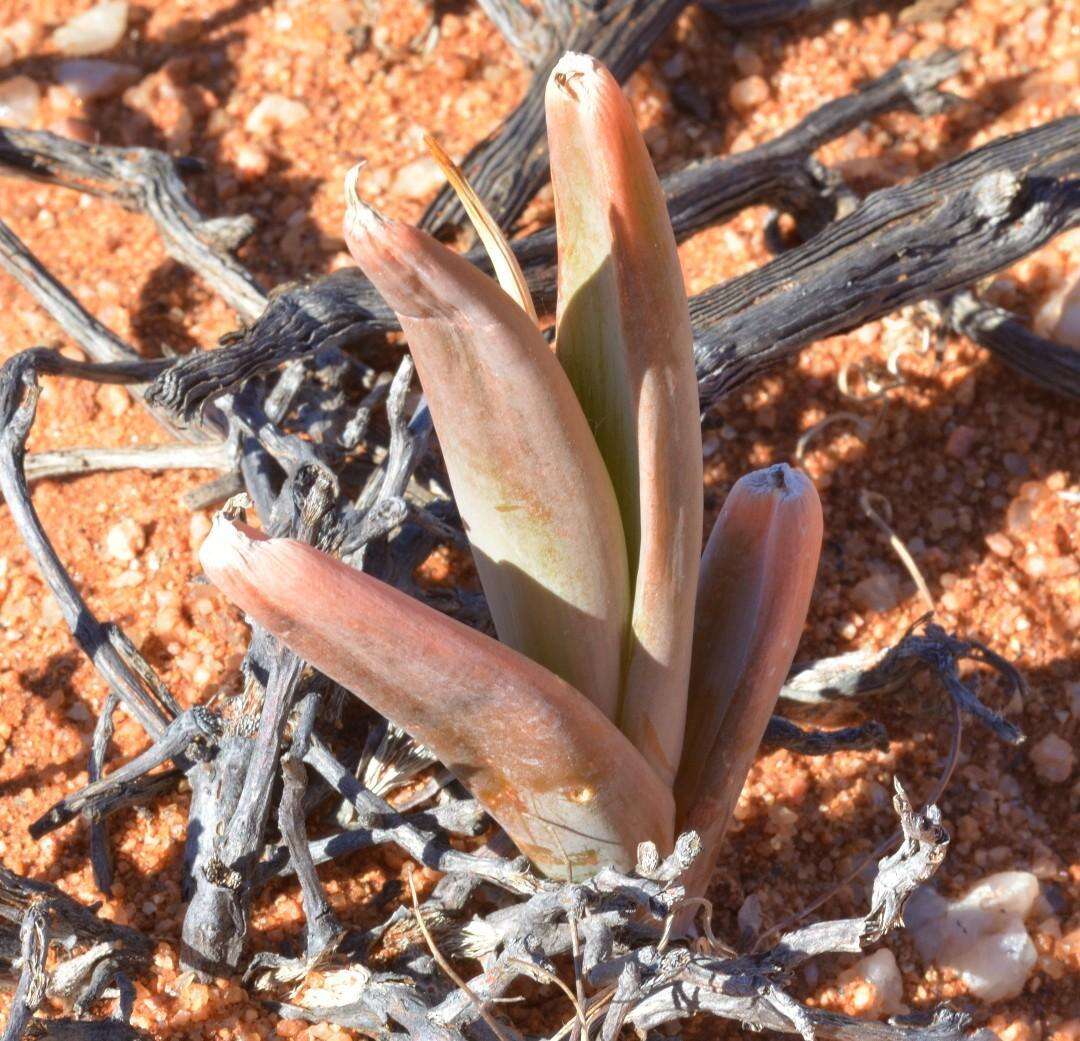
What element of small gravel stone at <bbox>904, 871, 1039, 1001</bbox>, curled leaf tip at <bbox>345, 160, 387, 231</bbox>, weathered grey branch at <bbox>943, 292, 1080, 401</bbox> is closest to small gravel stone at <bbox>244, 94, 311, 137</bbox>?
weathered grey branch at <bbox>943, 292, 1080, 401</bbox>

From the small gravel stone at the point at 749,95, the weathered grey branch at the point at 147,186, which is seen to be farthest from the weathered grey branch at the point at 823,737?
the small gravel stone at the point at 749,95

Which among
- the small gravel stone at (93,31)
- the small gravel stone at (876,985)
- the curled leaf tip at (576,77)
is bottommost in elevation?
the small gravel stone at (876,985)

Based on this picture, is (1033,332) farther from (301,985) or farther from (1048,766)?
(301,985)

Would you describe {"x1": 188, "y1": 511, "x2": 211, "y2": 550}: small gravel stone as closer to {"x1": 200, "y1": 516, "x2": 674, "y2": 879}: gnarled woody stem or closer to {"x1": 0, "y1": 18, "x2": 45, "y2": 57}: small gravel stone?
{"x1": 200, "y1": 516, "x2": 674, "y2": 879}: gnarled woody stem

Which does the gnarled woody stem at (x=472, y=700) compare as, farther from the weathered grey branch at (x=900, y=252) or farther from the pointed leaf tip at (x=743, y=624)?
the weathered grey branch at (x=900, y=252)

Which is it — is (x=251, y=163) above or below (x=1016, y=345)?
above

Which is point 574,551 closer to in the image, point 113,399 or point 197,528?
point 197,528

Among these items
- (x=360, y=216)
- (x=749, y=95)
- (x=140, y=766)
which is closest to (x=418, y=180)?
(x=749, y=95)
